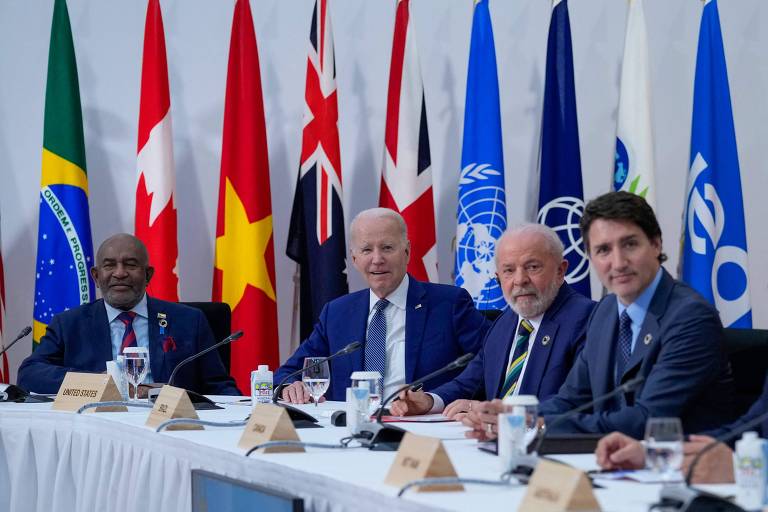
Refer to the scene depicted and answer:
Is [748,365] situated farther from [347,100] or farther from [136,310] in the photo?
[347,100]

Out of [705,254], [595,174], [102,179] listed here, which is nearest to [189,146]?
[102,179]

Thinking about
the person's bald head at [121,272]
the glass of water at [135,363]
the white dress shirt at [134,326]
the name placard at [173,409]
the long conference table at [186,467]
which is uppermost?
the person's bald head at [121,272]

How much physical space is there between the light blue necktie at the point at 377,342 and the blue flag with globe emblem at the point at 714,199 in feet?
6.21

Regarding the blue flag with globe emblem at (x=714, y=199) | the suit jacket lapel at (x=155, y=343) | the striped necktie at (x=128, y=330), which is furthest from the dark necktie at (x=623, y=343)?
the blue flag with globe emblem at (x=714, y=199)

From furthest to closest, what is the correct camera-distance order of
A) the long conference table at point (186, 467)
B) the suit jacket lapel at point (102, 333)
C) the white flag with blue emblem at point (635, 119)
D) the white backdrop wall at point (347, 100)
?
the white backdrop wall at point (347, 100), the white flag with blue emblem at point (635, 119), the suit jacket lapel at point (102, 333), the long conference table at point (186, 467)

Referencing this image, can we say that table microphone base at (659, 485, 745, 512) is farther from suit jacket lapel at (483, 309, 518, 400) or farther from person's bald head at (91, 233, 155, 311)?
person's bald head at (91, 233, 155, 311)

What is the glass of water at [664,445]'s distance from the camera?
1.88m

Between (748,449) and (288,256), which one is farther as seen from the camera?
(288,256)

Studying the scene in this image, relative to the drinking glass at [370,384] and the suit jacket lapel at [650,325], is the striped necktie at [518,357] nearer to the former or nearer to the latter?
the drinking glass at [370,384]

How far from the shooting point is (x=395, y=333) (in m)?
4.36

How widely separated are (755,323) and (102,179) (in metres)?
3.88

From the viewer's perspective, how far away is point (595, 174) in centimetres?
649

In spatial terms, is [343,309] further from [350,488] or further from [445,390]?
[350,488]

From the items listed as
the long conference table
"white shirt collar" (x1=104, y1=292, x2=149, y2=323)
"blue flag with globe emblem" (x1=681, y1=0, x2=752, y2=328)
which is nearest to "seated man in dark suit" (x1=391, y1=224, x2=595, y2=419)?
the long conference table
